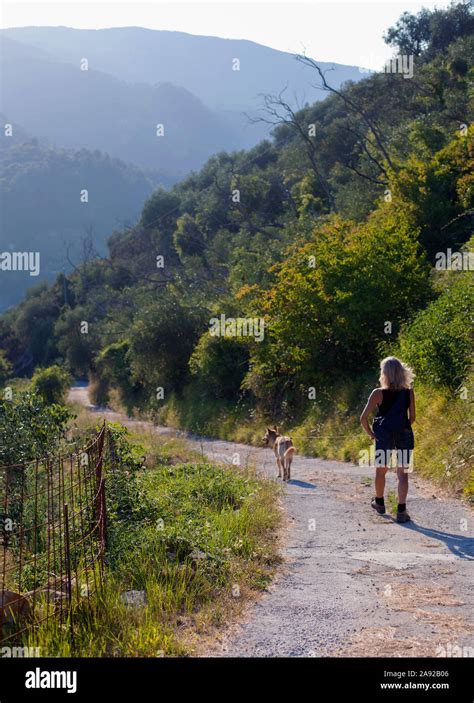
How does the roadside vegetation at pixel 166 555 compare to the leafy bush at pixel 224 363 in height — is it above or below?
below

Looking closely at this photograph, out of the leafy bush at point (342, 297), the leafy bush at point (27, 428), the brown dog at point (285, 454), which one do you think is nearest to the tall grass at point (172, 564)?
the leafy bush at point (27, 428)

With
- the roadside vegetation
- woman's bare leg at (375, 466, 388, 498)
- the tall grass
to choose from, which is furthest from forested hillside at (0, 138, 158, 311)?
woman's bare leg at (375, 466, 388, 498)

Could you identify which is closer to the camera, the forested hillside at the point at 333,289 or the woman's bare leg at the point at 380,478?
the woman's bare leg at the point at 380,478

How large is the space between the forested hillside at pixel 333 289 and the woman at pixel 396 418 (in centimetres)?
176

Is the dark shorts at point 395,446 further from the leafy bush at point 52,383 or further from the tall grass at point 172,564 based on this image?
the leafy bush at point 52,383

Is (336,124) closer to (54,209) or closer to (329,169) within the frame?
(329,169)

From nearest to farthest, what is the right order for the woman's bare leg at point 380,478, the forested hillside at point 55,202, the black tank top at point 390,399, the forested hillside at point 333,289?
the black tank top at point 390,399 → the woman's bare leg at point 380,478 → the forested hillside at point 333,289 → the forested hillside at point 55,202

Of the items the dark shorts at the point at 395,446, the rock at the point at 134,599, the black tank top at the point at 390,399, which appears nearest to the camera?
the rock at the point at 134,599

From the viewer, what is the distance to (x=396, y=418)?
831cm

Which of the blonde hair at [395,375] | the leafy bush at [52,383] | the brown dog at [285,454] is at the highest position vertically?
the blonde hair at [395,375]

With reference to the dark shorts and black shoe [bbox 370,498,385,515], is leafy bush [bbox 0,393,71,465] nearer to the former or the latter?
black shoe [bbox 370,498,385,515]

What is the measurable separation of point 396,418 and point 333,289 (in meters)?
11.6

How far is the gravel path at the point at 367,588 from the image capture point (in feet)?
15.9
